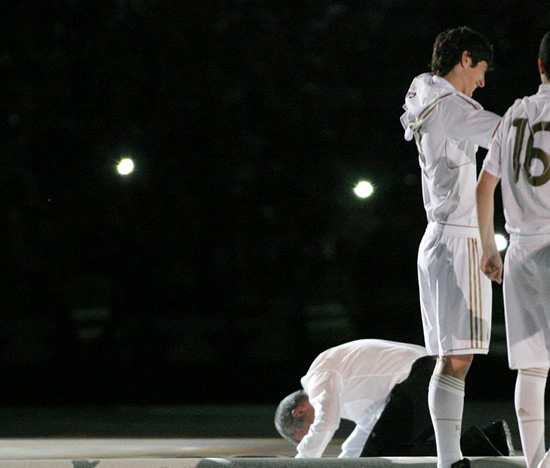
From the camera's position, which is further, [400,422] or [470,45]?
[400,422]

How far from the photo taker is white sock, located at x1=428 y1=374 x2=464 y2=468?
15.4 feet


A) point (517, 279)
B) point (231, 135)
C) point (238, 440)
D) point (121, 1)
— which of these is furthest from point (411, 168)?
point (517, 279)

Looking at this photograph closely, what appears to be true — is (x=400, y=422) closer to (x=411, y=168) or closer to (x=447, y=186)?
(x=447, y=186)

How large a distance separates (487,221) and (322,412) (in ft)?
6.27

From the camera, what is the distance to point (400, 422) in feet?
19.2

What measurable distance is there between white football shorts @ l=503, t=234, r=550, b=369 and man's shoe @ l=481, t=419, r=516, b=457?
4.30 ft

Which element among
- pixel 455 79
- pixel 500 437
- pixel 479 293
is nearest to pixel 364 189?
pixel 500 437

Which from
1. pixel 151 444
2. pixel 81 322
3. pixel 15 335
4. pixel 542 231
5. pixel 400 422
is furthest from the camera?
pixel 15 335

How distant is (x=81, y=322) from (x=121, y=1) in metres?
4.50

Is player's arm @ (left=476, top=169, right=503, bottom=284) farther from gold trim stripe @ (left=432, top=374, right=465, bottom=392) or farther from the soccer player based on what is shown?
the soccer player

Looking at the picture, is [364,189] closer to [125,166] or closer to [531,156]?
[125,166]

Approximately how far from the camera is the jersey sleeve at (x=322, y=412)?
232 inches

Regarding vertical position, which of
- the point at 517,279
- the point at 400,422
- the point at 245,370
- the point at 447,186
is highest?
the point at 447,186

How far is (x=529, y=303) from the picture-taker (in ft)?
14.1
